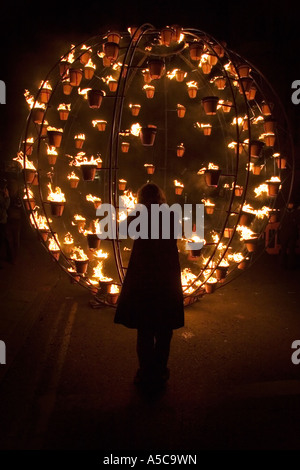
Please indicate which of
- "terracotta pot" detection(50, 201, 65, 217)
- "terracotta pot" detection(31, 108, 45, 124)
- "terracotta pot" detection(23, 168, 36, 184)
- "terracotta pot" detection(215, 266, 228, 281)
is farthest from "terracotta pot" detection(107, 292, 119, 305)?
"terracotta pot" detection(31, 108, 45, 124)

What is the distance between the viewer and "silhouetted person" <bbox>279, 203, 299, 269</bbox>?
1007 cm

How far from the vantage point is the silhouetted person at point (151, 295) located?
3736 mm

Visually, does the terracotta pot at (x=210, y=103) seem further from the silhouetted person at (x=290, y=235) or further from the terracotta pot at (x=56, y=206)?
the silhouetted person at (x=290, y=235)

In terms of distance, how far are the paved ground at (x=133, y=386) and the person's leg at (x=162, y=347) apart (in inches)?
11.2

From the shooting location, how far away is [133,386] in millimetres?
3971

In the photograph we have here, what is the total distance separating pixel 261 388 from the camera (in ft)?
13.2

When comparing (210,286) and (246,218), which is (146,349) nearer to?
(210,286)

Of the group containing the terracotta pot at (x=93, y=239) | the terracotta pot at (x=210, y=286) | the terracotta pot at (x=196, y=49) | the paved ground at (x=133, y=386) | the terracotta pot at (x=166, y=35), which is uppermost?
the terracotta pot at (x=196, y=49)

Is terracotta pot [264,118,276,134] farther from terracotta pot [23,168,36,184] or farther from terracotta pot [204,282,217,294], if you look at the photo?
terracotta pot [23,168,36,184]

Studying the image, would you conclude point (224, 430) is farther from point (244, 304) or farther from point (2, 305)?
point (2, 305)

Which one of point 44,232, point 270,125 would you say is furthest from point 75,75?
point 270,125

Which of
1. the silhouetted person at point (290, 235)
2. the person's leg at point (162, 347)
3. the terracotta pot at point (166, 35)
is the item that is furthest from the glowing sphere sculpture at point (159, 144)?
the person's leg at point (162, 347)

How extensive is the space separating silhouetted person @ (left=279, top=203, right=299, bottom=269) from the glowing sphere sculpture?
962 mm
